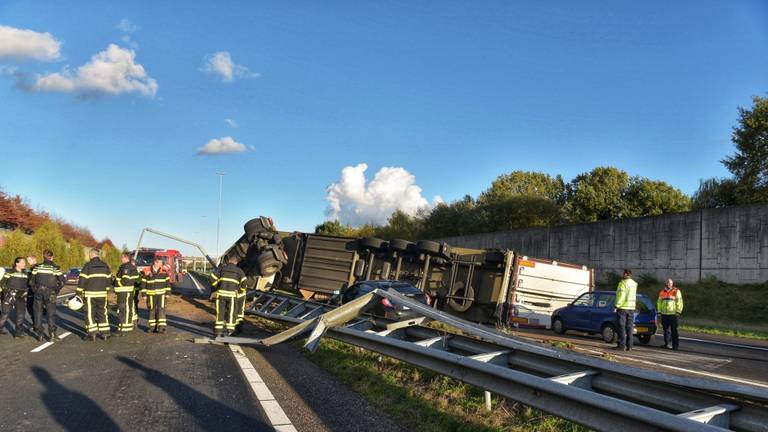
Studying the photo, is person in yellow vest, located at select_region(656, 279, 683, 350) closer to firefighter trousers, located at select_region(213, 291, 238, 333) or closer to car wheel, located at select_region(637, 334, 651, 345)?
car wheel, located at select_region(637, 334, 651, 345)

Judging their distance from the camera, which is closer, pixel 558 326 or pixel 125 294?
pixel 125 294

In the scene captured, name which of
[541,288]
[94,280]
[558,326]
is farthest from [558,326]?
[94,280]

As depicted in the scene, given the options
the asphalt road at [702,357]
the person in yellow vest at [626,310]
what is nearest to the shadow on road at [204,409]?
the asphalt road at [702,357]

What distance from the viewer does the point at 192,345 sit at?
10.2m

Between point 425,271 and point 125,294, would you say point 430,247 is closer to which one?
point 425,271

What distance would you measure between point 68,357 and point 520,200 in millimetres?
47936

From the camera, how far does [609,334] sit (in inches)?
574

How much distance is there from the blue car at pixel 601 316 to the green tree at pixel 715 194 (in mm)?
27559

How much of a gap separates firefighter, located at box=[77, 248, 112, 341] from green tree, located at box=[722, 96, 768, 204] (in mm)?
36901

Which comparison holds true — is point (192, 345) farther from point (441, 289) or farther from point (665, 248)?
point (665, 248)

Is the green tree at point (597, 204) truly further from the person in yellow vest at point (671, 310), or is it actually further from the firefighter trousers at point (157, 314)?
the firefighter trousers at point (157, 314)

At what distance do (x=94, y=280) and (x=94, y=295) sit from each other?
12.8 inches

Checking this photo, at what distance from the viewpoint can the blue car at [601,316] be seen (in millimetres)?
14312

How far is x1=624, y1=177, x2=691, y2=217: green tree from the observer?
4806cm
